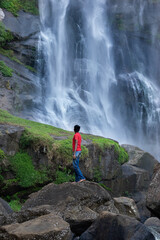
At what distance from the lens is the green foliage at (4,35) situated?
19.0 metres

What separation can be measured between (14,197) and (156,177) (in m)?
3.97

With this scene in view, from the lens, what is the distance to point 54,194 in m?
5.96

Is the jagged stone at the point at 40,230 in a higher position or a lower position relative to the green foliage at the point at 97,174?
lower

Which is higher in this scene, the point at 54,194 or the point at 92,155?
the point at 92,155

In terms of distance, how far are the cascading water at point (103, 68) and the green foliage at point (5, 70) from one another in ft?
8.30

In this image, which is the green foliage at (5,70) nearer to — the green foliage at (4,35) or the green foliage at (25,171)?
the green foliage at (4,35)

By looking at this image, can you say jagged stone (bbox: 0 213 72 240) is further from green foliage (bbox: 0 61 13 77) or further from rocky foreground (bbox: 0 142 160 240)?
green foliage (bbox: 0 61 13 77)

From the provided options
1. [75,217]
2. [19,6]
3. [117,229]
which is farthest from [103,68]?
[117,229]

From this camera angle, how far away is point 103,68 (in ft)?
83.9

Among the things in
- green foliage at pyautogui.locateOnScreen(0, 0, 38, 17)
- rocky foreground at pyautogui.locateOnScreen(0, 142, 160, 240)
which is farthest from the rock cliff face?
rocky foreground at pyautogui.locateOnScreen(0, 142, 160, 240)

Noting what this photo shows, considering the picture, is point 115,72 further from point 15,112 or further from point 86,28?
point 15,112

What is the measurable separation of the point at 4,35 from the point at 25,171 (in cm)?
1397

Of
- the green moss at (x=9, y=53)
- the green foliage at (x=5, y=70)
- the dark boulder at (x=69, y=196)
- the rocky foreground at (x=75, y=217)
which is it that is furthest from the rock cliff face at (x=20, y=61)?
the rocky foreground at (x=75, y=217)

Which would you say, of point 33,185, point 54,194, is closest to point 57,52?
point 33,185
